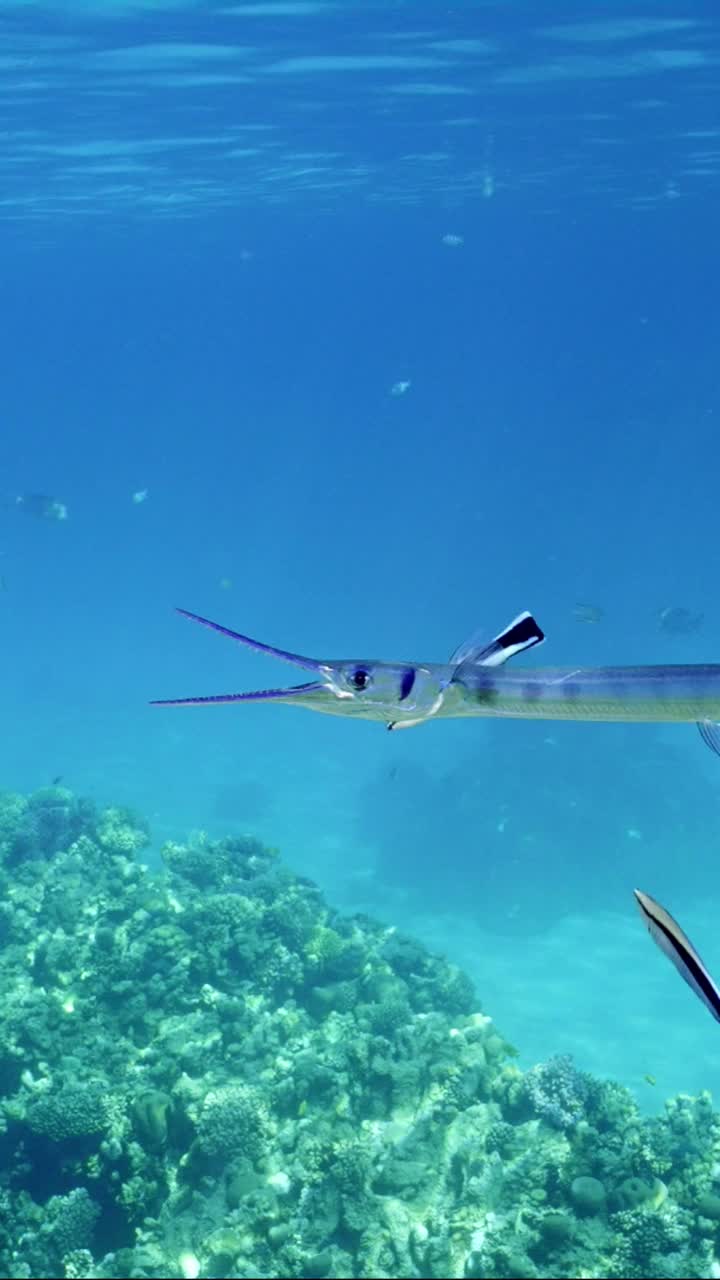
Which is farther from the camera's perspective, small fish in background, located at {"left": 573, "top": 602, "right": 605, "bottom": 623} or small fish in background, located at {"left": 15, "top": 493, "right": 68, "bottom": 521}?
small fish in background, located at {"left": 15, "top": 493, "right": 68, "bottom": 521}

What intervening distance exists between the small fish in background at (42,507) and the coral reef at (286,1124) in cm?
1431

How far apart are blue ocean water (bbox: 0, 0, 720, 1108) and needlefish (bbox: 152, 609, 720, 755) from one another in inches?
418

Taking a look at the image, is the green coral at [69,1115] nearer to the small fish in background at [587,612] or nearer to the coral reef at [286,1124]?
the coral reef at [286,1124]

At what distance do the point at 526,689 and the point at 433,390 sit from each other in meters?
100

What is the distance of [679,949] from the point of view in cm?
243

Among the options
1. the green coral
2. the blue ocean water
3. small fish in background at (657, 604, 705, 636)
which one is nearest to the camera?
the green coral

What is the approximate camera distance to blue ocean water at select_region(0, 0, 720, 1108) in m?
19.5

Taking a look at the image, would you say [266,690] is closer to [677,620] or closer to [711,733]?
[711,733]

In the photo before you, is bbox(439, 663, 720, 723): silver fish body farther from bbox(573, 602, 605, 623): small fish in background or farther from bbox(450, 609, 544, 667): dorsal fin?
bbox(573, 602, 605, 623): small fish in background

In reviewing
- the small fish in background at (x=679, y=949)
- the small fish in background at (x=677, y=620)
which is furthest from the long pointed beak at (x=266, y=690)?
the small fish in background at (x=677, y=620)

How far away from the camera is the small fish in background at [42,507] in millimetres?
24391

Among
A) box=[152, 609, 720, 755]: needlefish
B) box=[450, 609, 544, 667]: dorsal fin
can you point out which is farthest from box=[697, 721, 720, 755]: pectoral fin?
box=[450, 609, 544, 667]: dorsal fin

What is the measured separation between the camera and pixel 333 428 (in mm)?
132125

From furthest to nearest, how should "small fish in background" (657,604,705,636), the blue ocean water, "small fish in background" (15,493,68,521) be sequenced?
"small fish in background" (15,493,68,521) → "small fish in background" (657,604,705,636) → the blue ocean water
